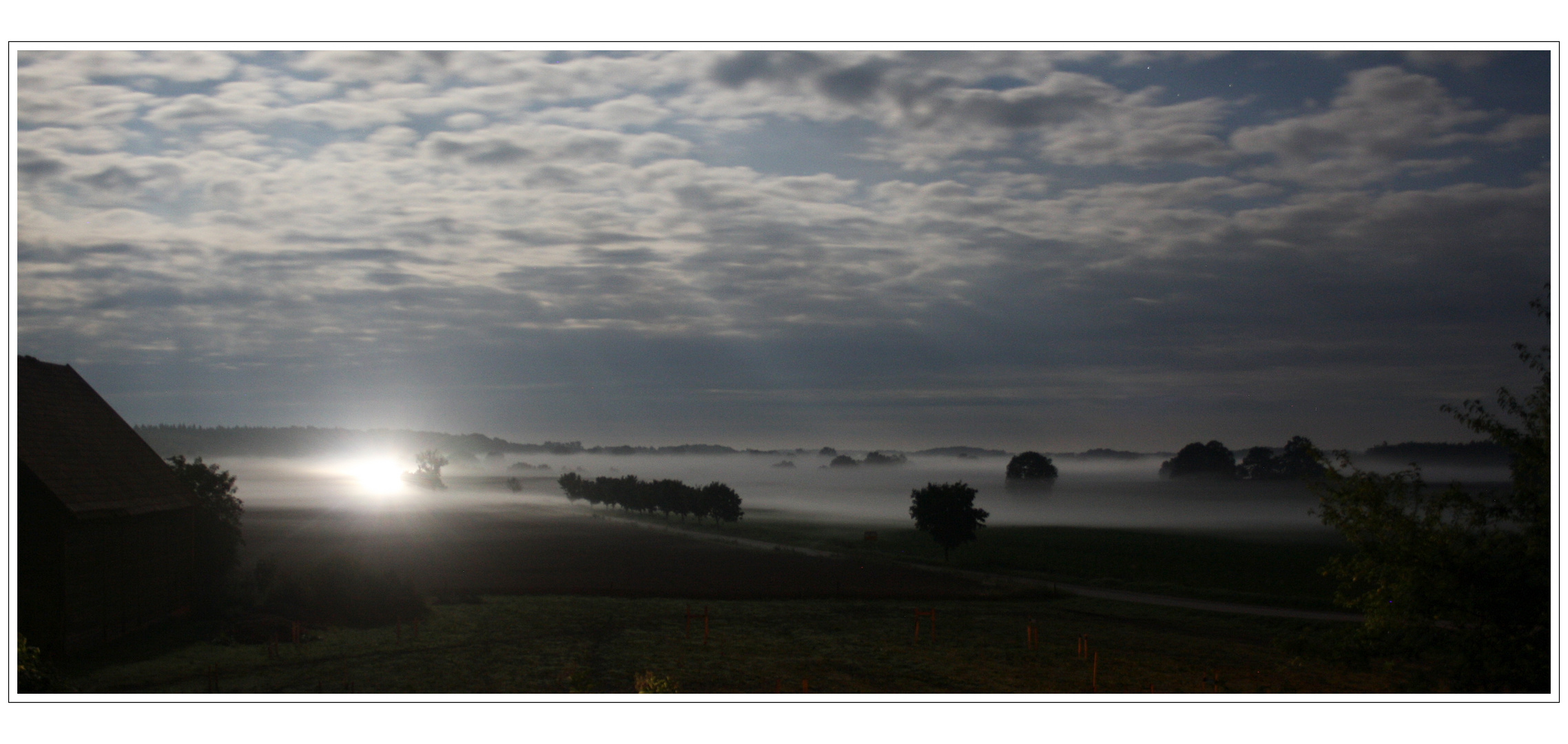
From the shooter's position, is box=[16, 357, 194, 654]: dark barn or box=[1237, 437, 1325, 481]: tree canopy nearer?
box=[16, 357, 194, 654]: dark barn

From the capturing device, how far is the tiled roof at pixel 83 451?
2516 cm

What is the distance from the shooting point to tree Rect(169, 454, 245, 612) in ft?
106

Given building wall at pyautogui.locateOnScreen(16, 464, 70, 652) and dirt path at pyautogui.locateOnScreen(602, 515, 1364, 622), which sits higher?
building wall at pyautogui.locateOnScreen(16, 464, 70, 652)

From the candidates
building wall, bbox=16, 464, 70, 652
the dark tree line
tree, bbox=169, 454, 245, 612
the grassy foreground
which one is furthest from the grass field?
building wall, bbox=16, 464, 70, 652

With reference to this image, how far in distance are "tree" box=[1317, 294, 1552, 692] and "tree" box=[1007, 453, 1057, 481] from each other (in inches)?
6879

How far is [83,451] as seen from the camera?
90.9 feet

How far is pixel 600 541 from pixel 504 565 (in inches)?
839

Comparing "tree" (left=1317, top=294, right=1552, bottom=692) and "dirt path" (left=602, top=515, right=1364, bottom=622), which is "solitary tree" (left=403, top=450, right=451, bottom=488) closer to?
"dirt path" (left=602, top=515, right=1364, bottom=622)

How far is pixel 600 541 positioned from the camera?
250 ft

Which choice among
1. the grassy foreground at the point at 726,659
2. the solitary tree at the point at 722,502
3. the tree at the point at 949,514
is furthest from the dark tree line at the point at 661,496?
the grassy foreground at the point at 726,659

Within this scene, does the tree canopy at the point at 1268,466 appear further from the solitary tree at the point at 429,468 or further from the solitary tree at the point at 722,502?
the solitary tree at the point at 429,468

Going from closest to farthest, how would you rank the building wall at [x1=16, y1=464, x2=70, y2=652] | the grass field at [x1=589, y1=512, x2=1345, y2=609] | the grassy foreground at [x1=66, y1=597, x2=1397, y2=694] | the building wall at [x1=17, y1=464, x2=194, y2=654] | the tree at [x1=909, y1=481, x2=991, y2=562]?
the grassy foreground at [x1=66, y1=597, x2=1397, y2=694] < the building wall at [x1=16, y1=464, x2=70, y2=652] < the building wall at [x1=17, y1=464, x2=194, y2=654] < the grass field at [x1=589, y1=512, x2=1345, y2=609] < the tree at [x1=909, y1=481, x2=991, y2=562]

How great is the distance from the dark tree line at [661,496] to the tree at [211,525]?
6491cm

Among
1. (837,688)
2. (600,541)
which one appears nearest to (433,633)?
(837,688)
